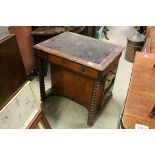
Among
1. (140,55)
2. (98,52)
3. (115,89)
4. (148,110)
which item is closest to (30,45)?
(98,52)

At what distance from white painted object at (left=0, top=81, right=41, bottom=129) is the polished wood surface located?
0.14 ft

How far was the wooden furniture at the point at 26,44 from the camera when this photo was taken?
1992 millimetres

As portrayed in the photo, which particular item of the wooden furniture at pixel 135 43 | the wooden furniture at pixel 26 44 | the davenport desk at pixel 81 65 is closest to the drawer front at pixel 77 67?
the davenport desk at pixel 81 65

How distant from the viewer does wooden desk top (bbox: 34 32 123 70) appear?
146 cm

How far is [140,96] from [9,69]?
767 millimetres

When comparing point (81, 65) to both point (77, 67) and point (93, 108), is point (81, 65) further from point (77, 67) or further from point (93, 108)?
point (93, 108)

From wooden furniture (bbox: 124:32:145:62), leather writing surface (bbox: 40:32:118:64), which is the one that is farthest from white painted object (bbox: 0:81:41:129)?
wooden furniture (bbox: 124:32:145:62)

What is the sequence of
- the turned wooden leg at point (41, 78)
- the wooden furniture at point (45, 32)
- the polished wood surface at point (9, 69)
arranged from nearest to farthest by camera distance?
the polished wood surface at point (9, 69)
the turned wooden leg at point (41, 78)
the wooden furniture at point (45, 32)

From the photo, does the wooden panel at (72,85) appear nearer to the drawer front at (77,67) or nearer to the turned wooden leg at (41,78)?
the turned wooden leg at (41,78)

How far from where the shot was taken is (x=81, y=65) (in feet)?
4.74

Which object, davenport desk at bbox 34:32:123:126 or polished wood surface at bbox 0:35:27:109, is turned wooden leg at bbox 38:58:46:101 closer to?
davenport desk at bbox 34:32:123:126

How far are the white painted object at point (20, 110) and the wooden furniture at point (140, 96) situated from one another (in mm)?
639

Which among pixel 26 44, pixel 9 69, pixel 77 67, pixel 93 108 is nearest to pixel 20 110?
pixel 9 69
